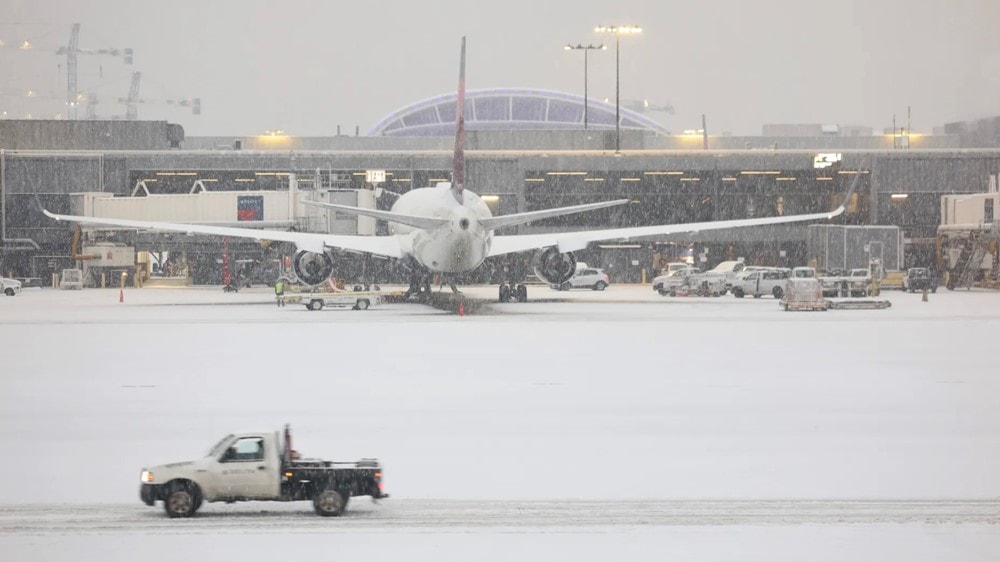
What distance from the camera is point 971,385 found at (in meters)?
26.0

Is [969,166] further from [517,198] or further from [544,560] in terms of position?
[544,560]

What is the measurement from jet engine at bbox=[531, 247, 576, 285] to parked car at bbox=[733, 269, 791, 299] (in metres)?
16.3

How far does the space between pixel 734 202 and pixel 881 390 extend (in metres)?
86.3

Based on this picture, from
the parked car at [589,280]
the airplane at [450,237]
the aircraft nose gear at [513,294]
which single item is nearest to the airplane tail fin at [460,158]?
the airplane at [450,237]

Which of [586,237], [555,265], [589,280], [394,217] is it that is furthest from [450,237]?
[589,280]

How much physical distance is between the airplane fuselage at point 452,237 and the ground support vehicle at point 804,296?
13.8 metres

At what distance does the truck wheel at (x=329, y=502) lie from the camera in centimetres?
1397

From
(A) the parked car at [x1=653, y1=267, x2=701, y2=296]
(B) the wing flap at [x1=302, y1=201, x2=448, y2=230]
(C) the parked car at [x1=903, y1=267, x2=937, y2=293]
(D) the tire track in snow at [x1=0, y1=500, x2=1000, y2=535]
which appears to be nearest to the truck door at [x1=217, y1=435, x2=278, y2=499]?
(D) the tire track in snow at [x1=0, y1=500, x2=1000, y2=535]

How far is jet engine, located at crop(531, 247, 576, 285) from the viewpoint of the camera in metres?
58.3

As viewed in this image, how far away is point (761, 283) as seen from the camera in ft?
232

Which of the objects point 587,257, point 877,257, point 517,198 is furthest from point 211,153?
point 877,257

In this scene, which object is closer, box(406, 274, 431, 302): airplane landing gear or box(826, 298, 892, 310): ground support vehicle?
box(826, 298, 892, 310): ground support vehicle

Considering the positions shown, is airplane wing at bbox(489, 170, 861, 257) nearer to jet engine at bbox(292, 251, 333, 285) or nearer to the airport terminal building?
jet engine at bbox(292, 251, 333, 285)

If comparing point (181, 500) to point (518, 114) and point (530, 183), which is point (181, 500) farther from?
point (518, 114)
